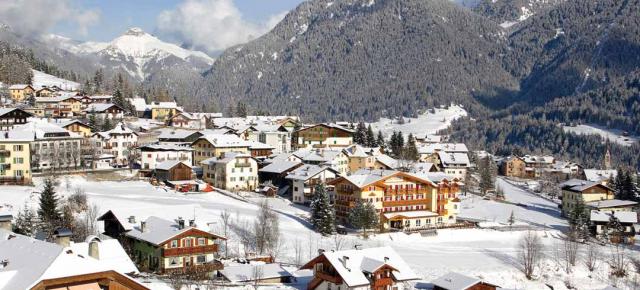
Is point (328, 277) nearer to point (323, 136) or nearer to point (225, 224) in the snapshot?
point (225, 224)

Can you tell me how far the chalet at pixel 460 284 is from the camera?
159 ft

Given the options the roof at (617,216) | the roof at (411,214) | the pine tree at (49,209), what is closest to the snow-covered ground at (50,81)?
the roof at (411,214)

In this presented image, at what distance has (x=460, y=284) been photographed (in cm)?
4888

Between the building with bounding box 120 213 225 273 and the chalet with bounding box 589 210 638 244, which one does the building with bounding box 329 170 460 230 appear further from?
the building with bounding box 120 213 225 273

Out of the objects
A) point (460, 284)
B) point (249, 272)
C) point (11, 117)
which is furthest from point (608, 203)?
point (11, 117)

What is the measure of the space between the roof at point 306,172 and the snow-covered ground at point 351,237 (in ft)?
10.4

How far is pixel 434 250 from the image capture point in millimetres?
67938

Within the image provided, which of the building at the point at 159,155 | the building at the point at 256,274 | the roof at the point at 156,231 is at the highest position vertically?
the building at the point at 159,155

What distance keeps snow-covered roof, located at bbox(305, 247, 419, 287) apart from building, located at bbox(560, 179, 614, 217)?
53.4 metres

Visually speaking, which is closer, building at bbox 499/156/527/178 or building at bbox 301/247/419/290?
building at bbox 301/247/419/290

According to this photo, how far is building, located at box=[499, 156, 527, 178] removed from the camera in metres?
165

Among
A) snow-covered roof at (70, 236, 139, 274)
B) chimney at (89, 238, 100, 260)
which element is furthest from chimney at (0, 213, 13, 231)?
chimney at (89, 238, 100, 260)

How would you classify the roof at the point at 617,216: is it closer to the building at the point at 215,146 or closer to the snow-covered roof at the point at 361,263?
the snow-covered roof at the point at 361,263

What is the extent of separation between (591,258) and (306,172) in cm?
3161
